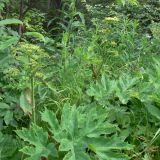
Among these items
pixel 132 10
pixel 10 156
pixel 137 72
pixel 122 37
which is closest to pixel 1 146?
pixel 10 156

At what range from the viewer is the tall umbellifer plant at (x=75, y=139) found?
2.03 meters

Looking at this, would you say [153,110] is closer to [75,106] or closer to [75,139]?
[75,106]

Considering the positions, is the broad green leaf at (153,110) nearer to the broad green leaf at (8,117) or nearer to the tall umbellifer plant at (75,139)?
the tall umbellifer plant at (75,139)

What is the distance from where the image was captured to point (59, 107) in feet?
8.05

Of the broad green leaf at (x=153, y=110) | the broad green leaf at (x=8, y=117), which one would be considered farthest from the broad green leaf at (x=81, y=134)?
the broad green leaf at (x=153, y=110)

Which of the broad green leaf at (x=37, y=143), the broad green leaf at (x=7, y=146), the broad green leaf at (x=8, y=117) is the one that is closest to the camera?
the broad green leaf at (x=37, y=143)

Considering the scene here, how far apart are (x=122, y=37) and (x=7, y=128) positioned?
1.63 meters

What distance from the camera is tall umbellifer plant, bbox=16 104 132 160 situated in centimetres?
203

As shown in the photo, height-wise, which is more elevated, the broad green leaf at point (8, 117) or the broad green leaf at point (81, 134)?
the broad green leaf at point (81, 134)

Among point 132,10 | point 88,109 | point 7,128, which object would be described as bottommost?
point 132,10

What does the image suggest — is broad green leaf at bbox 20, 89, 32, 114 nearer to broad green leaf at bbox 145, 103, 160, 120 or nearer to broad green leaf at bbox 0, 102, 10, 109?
broad green leaf at bbox 0, 102, 10, 109

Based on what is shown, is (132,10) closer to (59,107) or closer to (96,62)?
(96,62)

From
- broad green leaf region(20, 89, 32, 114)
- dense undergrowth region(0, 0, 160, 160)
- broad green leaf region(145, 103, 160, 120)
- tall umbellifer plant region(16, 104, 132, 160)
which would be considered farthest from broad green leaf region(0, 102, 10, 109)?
broad green leaf region(145, 103, 160, 120)

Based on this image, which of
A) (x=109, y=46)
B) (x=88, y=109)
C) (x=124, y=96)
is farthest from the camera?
(x=109, y=46)
